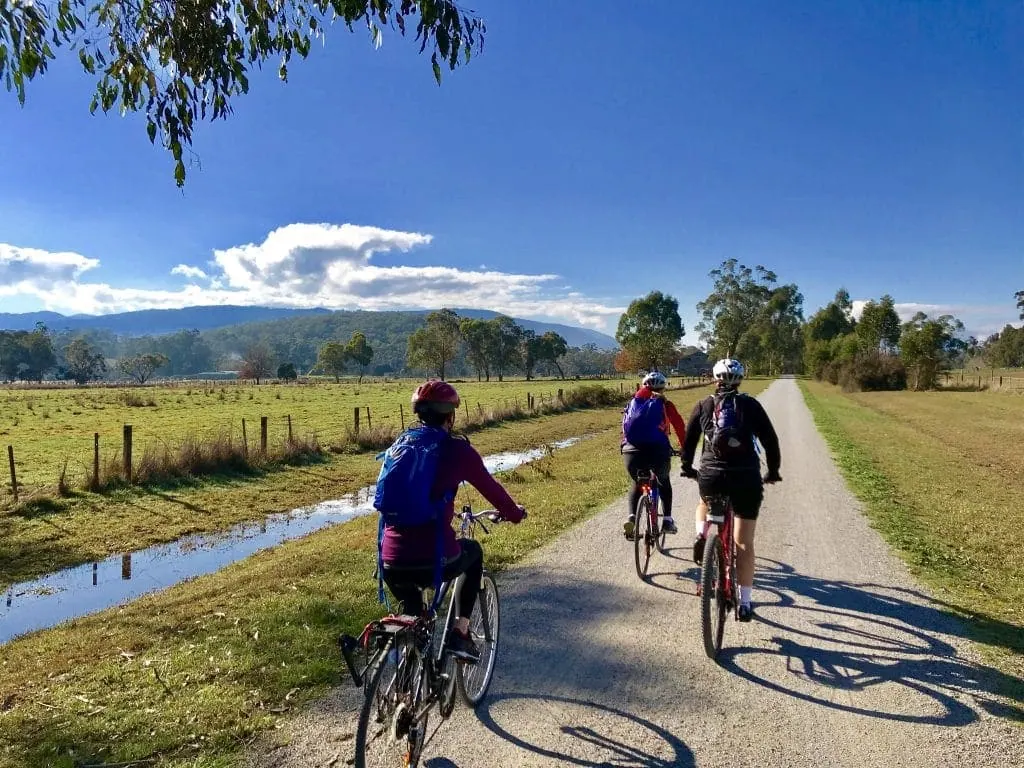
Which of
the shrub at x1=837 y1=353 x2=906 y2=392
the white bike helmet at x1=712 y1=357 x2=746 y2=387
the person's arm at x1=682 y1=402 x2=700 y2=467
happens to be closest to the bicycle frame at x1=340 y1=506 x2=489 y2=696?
the person's arm at x1=682 y1=402 x2=700 y2=467

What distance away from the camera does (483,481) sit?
3244 millimetres

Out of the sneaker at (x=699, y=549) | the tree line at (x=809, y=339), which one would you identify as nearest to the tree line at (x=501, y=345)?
the tree line at (x=809, y=339)

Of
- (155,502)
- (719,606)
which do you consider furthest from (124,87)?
(155,502)

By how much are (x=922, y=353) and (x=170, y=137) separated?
2416 inches

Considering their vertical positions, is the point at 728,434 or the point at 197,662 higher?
the point at 728,434

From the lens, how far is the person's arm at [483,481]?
315 centimetres

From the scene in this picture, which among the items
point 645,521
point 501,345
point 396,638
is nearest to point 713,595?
point 645,521

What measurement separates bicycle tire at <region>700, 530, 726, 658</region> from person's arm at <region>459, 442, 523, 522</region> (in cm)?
178

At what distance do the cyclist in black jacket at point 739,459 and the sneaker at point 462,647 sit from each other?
233cm

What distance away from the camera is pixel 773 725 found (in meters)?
3.63

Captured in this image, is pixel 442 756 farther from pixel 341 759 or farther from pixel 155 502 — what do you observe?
pixel 155 502

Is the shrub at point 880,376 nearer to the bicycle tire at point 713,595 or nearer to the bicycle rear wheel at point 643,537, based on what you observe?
the bicycle rear wheel at point 643,537

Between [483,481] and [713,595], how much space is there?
2.34 m

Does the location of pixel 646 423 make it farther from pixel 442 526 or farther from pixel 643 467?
pixel 442 526
